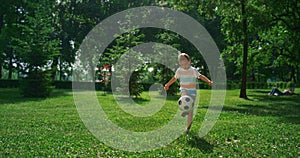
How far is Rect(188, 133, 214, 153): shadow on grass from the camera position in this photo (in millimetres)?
7152

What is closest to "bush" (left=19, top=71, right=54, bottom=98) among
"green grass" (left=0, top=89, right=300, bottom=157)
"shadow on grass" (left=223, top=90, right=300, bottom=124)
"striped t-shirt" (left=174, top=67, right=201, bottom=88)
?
"green grass" (left=0, top=89, right=300, bottom=157)

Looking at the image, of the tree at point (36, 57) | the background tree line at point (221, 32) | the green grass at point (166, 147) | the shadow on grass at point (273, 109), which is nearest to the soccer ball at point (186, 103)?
the green grass at point (166, 147)

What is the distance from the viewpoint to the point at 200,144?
7.64 metres

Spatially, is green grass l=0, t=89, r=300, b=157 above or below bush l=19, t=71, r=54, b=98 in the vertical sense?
below

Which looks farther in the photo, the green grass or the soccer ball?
the soccer ball

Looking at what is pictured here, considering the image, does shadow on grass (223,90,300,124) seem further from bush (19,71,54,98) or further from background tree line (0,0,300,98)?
bush (19,71,54,98)

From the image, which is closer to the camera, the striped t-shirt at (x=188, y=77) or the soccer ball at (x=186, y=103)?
the soccer ball at (x=186, y=103)

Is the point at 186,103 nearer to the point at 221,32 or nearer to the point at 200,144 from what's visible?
the point at 200,144

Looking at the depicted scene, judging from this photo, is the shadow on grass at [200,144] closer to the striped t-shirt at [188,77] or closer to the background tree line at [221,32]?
the striped t-shirt at [188,77]

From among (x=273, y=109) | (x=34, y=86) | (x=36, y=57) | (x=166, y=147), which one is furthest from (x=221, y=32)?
(x=166, y=147)

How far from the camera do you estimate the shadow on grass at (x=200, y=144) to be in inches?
282

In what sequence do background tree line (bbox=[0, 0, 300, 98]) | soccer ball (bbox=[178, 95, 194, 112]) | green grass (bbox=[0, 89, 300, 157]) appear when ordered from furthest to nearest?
background tree line (bbox=[0, 0, 300, 98]) < soccer ball (bbox=[178, 95, 194, 112]) < green grass (bbox=[0, 89, 300, 157])

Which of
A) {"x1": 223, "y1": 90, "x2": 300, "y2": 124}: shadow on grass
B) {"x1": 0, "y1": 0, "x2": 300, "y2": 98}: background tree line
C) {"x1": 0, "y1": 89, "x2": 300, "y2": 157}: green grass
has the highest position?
{"x1": 0, "y1": 0, "x2": 300, "y2": 98}: background tree line

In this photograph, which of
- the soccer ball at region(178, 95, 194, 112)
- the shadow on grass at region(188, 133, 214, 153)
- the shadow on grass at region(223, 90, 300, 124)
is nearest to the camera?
the shadow on grass at region(188, 133, 214, 153)
